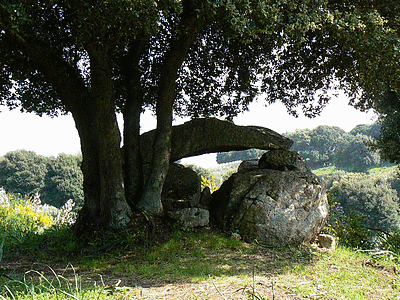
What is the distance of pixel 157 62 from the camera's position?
996 centimetres

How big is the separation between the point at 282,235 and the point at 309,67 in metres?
5.91

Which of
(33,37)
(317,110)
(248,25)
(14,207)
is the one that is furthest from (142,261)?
(317,110)

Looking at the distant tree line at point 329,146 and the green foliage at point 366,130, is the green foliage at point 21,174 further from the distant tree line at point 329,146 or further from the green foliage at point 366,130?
the green foliage at point 366,130

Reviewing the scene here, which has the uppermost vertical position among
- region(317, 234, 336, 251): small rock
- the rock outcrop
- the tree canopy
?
the tree canopy

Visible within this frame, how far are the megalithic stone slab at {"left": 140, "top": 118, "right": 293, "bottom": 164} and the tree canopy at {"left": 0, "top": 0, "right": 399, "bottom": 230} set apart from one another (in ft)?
2.36

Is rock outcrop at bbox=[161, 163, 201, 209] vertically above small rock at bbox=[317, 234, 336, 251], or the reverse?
rock outcrop at bbox=[161, 163, 201, 209]

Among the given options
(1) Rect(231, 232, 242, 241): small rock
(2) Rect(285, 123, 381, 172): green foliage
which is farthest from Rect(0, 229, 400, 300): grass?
(2) Rect(285, 123, 381, 172): green foliage

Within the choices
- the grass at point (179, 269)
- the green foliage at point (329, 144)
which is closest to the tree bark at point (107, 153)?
the grass at point (179, 269)

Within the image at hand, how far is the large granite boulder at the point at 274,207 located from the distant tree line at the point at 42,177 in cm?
3454

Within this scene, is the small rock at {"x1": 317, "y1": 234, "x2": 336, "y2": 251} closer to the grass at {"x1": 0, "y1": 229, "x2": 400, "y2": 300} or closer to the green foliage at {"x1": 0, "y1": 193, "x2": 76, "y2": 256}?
the grass at {"x1": 0, "y1": 229, "x2": 400, "y2": 300}

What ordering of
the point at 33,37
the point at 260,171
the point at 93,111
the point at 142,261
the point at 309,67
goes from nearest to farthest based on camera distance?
the point at 142,261 < the point at 33,37 < the point at 93,111 < the point at 260,171 < the point at 309,67

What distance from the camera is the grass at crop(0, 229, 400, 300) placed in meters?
4.21

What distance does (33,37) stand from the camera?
735cm

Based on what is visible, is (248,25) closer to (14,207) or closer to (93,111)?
(93,111)
